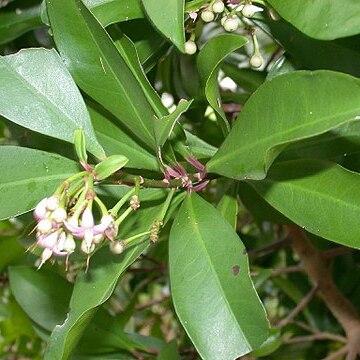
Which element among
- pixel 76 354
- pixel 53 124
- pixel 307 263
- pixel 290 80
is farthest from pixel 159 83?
pixel 290 80

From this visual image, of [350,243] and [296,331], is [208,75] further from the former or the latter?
A: [296,331]

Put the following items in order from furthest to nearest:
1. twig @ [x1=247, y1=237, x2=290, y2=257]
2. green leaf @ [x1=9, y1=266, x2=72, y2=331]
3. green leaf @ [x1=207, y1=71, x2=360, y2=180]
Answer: twig @ [x1=247, y1=237, x2=290, y2=257], green leaf @ [x1=9, y1=266, x2=72, y2=331], green leaf @ [x1=207, y1=71, x2=360, y2=180]

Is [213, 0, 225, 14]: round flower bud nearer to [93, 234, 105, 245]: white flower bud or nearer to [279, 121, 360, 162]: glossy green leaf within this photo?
[279, 121, 360, 162]: glossy green leaf

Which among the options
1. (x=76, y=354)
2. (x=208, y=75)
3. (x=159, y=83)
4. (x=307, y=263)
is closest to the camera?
(x=208, y=75)

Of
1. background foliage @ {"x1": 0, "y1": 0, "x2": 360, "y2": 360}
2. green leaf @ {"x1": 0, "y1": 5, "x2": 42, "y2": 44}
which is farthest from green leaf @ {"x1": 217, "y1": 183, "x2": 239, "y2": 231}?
green leaf @ {"x1": 0, "y1": 5, "x2": 42, "y2": 44}

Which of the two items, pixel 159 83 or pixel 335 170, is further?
pixel 159 83

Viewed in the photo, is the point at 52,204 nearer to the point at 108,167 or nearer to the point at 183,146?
the point at 108,167
